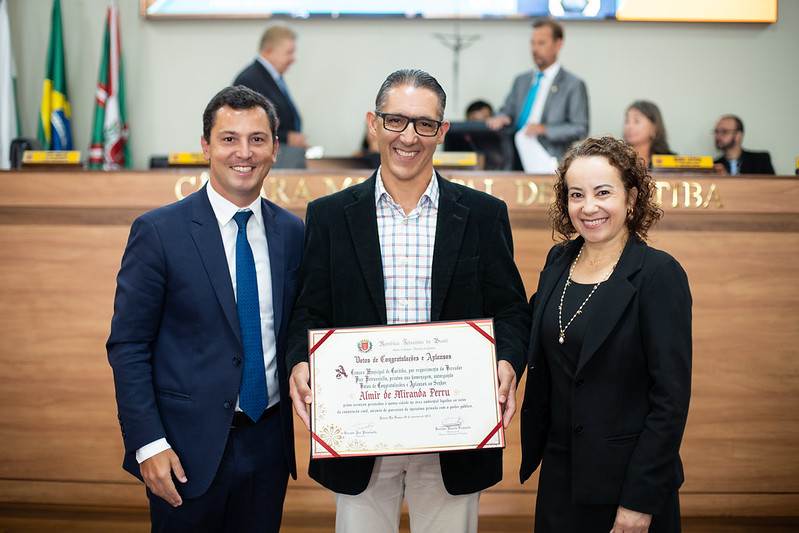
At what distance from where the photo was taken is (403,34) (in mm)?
5926

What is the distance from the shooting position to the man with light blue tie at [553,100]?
440 centimetres

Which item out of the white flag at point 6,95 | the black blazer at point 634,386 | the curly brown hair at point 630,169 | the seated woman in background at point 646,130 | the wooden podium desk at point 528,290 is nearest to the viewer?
the black blazer at point 634,386

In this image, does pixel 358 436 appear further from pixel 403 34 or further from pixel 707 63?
pixel 707 63

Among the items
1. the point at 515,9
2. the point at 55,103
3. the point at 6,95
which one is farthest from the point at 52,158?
the point at 515,9

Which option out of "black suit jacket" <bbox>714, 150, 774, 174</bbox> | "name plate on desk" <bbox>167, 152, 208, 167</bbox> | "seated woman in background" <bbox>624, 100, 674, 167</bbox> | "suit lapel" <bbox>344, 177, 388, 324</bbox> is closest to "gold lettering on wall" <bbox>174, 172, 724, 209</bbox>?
"name plate on desk" <bbox>167, 152, 208, 167</bbox>

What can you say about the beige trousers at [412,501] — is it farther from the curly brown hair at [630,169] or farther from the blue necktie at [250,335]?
the curly brown hair at [630,169]

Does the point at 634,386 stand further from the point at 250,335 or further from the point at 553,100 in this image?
the point at 553,100

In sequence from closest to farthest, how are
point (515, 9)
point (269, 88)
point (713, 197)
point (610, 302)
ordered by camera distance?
point (610, 302) → point (713, 197) → point (269, 88) → point (515, 9)

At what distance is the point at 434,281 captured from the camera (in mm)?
1665

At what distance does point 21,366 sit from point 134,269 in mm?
1830

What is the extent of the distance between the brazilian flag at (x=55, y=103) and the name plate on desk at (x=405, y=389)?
468 cm

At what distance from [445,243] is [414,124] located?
32 centimetres

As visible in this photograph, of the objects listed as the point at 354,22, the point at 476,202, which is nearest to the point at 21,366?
the point at 476,202

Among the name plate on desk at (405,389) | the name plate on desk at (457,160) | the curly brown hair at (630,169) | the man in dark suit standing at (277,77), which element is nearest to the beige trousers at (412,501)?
the name plate on desk at (405,389)
